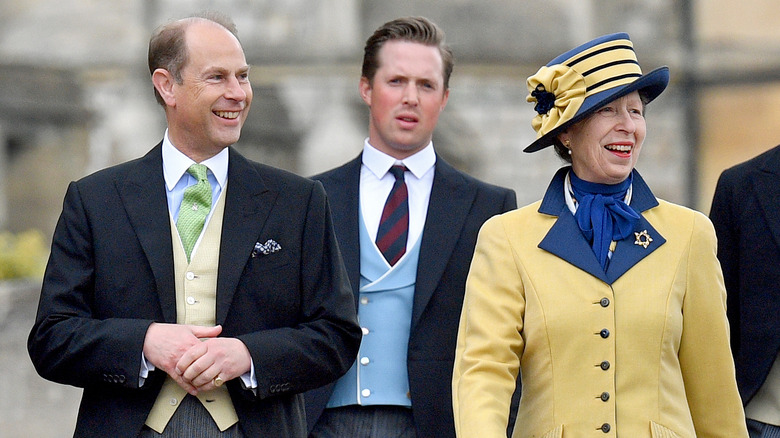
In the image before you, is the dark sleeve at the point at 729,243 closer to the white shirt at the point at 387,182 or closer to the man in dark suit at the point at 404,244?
the man in dark suit at the point at 404,244

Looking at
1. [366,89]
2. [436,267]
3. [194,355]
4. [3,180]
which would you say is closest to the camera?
[194,355]

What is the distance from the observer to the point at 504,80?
11.7m

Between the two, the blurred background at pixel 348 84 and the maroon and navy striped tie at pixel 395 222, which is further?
the blurred background at pixel 348 84

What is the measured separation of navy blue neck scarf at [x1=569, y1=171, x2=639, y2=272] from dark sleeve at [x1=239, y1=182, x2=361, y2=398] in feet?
2.21

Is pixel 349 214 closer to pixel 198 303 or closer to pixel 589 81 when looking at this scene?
pixel 198 303

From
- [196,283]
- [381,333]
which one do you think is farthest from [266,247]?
[381,333]

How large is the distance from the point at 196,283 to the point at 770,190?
188 centimetres

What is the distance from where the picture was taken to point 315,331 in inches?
143

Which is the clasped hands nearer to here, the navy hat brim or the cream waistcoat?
the cream waistcoat

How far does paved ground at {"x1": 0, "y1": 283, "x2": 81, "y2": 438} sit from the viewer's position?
721 cm

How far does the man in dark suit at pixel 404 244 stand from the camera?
14.0 feet

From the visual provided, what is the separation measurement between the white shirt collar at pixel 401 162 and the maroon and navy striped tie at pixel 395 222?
26mm

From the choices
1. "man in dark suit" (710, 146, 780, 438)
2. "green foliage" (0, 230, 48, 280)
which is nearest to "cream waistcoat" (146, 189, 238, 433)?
"man in dark suit" (710, 146, 780, 438)

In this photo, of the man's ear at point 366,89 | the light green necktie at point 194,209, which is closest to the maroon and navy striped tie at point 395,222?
the man's ear at point 366,89
